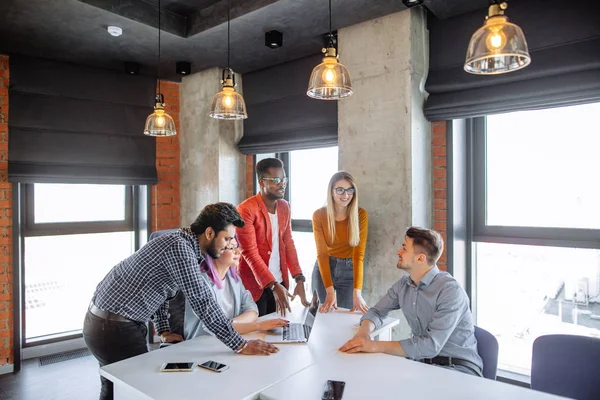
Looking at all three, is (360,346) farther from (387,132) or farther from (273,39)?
(273,39)

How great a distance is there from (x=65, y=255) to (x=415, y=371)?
4.15 meters

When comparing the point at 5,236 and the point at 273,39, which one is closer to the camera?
the point at 273,39

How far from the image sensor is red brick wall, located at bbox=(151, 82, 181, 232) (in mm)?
5000

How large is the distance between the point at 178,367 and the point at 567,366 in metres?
1.70

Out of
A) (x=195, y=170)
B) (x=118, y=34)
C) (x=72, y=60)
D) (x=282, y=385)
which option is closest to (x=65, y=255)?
(x=195, y=170)

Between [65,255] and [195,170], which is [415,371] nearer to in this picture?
[195,170]

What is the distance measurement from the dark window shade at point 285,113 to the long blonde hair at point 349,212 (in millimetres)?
920

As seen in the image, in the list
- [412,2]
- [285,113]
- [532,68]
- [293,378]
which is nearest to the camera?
[293,378]

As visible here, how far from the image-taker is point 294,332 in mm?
2377

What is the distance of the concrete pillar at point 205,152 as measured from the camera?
187 inches

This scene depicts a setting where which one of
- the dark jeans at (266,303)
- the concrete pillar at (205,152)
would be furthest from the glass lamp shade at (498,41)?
the concrete pillar at (205,152)

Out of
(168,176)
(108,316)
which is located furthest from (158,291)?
(168,176)

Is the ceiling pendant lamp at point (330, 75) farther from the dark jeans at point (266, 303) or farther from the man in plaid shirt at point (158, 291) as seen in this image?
the dark jeans at point (266, 303)

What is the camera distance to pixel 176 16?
3.77m
